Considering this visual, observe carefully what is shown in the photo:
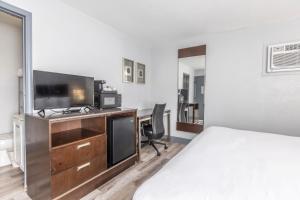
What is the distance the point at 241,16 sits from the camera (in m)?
2.59

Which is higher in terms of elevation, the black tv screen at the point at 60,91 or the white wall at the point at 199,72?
the white wall at the point at 199,72

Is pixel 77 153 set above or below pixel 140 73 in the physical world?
below

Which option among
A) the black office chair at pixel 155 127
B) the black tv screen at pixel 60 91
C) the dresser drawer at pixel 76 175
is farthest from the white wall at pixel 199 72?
the dresser drawer at pixel 76 175

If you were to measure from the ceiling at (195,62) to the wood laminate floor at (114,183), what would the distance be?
2.01m

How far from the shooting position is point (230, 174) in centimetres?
107

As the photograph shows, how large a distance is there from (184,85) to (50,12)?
8.93 ft

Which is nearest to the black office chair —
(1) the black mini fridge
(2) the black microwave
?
Answer: (1) the black mini fridge

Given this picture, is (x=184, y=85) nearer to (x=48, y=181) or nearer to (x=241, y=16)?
(x=241, y=16)

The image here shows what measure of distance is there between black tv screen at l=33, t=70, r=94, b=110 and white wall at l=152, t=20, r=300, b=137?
2.38m

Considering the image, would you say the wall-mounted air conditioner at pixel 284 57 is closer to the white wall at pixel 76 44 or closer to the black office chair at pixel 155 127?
the black office chair at pixel 155 127

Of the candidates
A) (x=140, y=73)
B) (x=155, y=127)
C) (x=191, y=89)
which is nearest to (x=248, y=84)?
(x=191, y=89)

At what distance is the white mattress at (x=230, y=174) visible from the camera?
859 mm

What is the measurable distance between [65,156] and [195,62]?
2.97 m

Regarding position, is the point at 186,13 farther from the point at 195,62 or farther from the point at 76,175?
the point at 76,175
